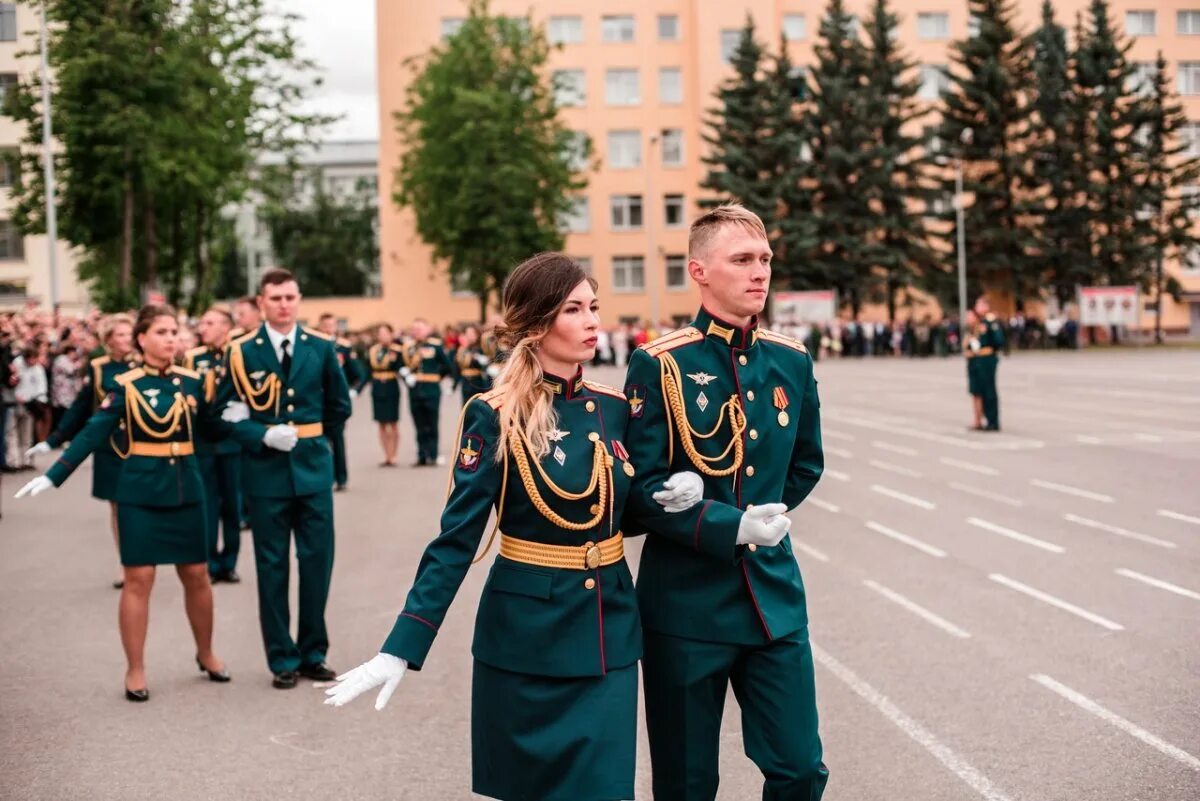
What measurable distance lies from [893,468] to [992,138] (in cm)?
4812

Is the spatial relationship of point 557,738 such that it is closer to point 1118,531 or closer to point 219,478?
point 219,478

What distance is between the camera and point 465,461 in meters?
3.79

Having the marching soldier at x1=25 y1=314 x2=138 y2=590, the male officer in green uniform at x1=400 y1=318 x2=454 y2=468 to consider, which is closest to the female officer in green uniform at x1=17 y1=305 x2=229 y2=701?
the marching soldier at x1=25 y1=314 x2=138 y2=590

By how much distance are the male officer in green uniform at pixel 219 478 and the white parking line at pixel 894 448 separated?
9.84 metres

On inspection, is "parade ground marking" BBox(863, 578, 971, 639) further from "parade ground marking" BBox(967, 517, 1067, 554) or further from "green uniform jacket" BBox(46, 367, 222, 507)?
"green uniform jacket" BBox(46, 367, 222, 507)

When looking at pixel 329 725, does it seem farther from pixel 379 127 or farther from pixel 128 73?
pixel 379 127

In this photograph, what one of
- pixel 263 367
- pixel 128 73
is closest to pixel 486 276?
pixel 128 73

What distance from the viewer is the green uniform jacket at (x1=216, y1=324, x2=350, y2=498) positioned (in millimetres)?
7113

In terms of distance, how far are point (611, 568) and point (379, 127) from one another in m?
69.9

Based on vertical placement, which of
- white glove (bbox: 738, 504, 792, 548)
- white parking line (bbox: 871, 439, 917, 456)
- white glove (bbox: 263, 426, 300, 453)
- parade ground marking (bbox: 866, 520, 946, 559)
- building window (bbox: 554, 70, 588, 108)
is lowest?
parade ground marking (bbox: 866, 520, 946, 559)

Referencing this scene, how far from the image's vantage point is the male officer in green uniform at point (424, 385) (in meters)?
18.9

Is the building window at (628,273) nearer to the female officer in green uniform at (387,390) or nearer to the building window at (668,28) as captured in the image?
the building window at (668,28)

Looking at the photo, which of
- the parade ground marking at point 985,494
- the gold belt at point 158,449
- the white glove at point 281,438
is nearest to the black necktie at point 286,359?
the white glove at point 281,438

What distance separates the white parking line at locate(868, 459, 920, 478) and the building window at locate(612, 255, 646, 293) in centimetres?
5510
